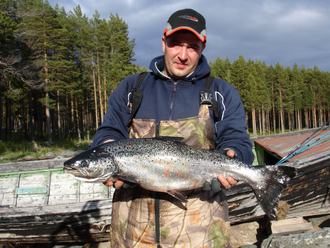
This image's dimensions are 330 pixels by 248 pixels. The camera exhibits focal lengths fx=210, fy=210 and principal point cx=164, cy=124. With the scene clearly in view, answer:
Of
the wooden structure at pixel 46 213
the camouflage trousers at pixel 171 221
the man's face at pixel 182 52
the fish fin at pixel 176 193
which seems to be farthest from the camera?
the wooden structure at pixel 46 213

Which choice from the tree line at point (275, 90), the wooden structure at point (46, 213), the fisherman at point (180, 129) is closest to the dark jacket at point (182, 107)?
the fisherman at point (180, 129)

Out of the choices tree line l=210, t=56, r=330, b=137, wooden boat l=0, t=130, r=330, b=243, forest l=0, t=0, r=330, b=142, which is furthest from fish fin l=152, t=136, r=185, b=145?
tree line l=210, t=56, r=330, b=137

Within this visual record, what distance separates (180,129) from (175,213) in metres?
1.04

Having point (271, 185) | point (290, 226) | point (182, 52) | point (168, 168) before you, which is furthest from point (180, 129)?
point (290, 226)

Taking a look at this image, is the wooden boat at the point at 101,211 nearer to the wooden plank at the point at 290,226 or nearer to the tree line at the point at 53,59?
the wooden plank at the point at 290,226

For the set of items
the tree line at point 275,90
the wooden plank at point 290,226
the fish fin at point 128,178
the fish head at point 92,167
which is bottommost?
the wooden plank at point 290,226

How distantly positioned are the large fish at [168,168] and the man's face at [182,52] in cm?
100

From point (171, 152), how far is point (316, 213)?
240 inches

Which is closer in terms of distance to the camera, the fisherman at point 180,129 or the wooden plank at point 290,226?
the fisherman at point 180,129

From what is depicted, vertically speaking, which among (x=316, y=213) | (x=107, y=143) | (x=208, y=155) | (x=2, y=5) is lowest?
(x=316, y=213)

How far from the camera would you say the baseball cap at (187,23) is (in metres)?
2.71

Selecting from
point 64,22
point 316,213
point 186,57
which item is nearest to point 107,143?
point 186,57

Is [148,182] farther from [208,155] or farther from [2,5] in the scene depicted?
[2,5]

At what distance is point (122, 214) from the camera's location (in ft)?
8.92
